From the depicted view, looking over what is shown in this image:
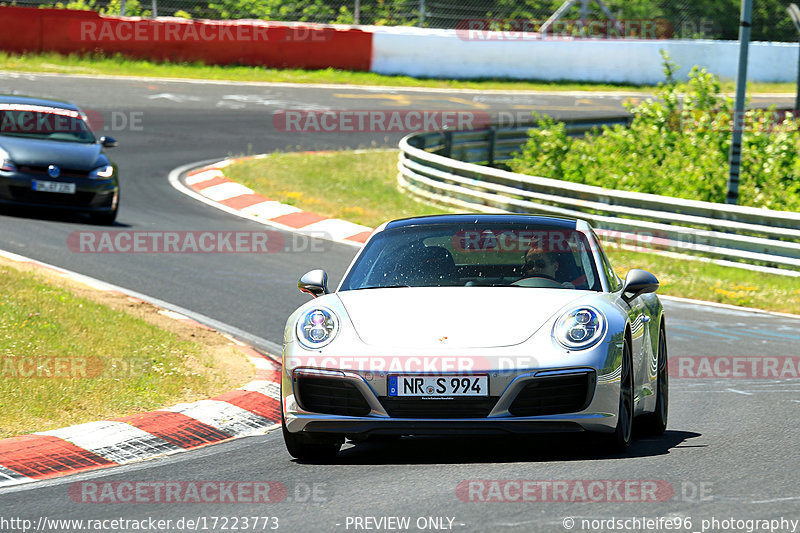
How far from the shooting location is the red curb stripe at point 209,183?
21.3 metres

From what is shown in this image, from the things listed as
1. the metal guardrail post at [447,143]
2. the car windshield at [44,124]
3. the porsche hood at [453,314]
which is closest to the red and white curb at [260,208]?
the car windshield at [44,124]

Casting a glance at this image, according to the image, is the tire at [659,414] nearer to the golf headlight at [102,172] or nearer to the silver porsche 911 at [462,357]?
the silver porsche 911 at [462,357]

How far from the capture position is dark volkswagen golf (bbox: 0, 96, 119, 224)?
656 inches

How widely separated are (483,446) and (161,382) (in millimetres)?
2687

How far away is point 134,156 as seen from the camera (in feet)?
78.8

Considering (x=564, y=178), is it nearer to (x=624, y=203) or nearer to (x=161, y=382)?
(x=624, y=203)

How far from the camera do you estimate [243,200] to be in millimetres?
20359

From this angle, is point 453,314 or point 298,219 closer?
point 453,314

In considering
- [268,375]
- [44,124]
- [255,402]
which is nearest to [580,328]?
[255,402]

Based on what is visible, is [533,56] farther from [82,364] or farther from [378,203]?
[82,364]

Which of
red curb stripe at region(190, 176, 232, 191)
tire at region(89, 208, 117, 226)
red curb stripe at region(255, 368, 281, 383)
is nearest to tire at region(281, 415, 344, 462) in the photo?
red curb stripe at region(255, 368, 281, 383)

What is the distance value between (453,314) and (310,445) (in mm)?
1006

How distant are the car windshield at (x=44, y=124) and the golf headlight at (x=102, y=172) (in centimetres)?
95

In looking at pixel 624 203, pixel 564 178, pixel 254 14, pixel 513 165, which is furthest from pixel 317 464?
pixel 254 14
